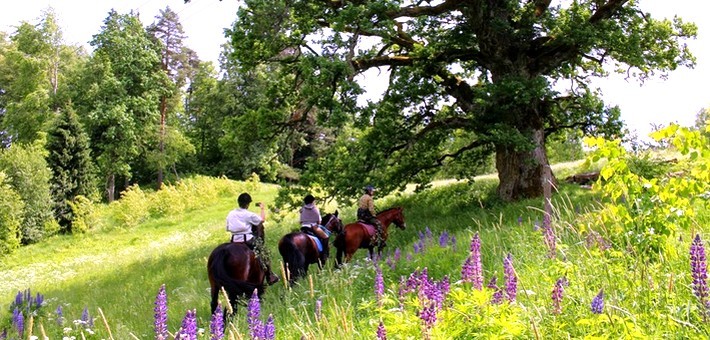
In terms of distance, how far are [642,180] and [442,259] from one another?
10.4 feet

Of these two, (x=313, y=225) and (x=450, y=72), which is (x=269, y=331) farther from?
(x=450, y=72)

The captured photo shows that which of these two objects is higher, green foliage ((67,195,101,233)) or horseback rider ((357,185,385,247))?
horseback rider ((357,185,385,247))

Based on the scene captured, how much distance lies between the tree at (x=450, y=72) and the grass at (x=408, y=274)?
191cm

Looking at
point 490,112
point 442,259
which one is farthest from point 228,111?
point 442,259

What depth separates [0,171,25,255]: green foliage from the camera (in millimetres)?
28578

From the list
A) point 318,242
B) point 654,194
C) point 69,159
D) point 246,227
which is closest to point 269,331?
point 654,194

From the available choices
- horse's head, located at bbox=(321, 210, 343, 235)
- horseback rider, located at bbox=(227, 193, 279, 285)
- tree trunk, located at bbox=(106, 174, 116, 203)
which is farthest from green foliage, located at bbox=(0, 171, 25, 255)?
horseback rider, located at bbox=(227, 193, 279, 285)

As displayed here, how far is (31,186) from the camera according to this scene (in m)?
32.5

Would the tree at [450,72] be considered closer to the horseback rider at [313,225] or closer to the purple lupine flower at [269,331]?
the horseback rider at [313,225]

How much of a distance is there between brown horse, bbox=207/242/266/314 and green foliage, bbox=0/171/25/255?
2364cm

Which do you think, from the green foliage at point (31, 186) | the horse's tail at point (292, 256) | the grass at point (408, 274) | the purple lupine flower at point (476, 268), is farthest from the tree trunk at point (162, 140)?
the purple lupine flower at point (476, 268)

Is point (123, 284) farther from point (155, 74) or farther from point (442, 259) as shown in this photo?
point (155, 74)

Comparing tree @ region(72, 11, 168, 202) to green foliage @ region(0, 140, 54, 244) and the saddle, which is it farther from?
the saddle

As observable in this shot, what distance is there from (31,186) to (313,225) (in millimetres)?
26716
